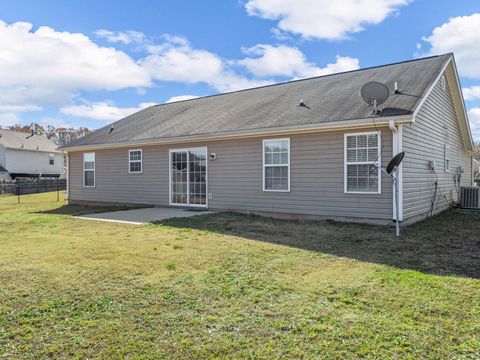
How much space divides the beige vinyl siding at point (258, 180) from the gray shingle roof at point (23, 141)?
926 inches

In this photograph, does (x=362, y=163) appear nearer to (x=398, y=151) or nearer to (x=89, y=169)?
(x=398, y=151)

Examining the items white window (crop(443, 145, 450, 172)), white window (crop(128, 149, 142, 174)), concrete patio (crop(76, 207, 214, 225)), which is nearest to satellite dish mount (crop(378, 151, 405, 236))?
white window (crop(443, 145, 450, 172))

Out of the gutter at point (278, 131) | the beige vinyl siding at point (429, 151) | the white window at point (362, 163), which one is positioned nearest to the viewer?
the gutter at point (278, 131)

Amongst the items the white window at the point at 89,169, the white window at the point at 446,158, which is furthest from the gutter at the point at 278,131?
the white window at the point at 446,158

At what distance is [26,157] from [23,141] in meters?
1.65

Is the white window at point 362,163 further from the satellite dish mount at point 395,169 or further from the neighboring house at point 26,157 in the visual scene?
the neighboring house at point 26,157

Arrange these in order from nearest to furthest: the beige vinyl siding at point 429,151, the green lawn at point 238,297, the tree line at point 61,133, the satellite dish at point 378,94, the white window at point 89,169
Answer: the green lawn at point 238,297 → the satellite dish at point 378,94 → the beige vinyl siding at point 429,151 → the white window at point 89,169 → the tree line at point 61,133

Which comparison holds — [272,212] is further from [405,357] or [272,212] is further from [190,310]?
[405,357]

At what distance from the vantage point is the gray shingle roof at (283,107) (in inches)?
348

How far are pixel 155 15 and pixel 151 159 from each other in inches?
210

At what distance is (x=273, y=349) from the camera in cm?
263

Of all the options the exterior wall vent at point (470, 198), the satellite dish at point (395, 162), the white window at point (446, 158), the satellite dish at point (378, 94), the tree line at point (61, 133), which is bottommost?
the exterior wall vent at point (470, 198)

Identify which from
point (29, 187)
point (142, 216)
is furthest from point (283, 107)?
point (29, 187)

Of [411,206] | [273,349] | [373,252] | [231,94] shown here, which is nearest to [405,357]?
[273,349]
